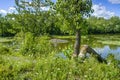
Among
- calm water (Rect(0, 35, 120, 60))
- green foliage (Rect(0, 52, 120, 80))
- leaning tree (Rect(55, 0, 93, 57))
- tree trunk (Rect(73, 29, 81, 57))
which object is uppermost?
leaning tree (Rect(55, 0, 93, 57))

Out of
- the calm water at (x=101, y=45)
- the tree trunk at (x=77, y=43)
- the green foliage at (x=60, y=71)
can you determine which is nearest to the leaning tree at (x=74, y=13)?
the tree trunk at (x=77, y=43)

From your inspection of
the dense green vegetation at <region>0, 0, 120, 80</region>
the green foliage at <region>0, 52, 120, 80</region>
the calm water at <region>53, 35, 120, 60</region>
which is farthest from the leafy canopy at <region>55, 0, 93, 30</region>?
the green foliage at <region>0, 52, 120, 80</region>

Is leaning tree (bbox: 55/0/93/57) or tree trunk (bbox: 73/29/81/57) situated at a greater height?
leaning tree (bbox: 55/0/93/57)

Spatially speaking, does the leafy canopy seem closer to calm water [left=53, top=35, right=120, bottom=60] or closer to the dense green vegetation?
the dense green vegetation

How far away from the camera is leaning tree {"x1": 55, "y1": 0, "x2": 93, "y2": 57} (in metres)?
15.5

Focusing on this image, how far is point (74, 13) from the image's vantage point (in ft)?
51.6

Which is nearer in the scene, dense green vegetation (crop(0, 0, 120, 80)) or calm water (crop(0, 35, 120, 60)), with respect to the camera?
dense green vegetation (crop(0, 0, 120, 80))

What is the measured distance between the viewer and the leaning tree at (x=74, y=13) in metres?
15.5

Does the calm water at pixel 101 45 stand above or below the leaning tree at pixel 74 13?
below

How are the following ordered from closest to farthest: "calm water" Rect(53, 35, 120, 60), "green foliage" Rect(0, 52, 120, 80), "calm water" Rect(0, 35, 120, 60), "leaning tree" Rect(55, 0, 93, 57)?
1. "green foliage" Rect(0, 52, 120, 80)
2. "leaning tree" Rect(55, 0, 93, 57)
3. "calm water" Rect(53, 35, 120, 60)
4. "calm water" Rect(0, 35, 120, 60)

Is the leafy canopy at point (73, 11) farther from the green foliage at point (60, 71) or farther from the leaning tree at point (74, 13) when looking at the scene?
the green foliage at point (60, 71)

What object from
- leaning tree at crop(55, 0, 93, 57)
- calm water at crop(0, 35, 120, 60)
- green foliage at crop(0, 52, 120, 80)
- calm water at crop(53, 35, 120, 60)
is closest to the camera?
green foliage at crop(0, 52, 120, 80)

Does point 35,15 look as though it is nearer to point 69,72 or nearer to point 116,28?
point 69,72

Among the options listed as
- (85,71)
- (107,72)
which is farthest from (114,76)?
(85,71)
